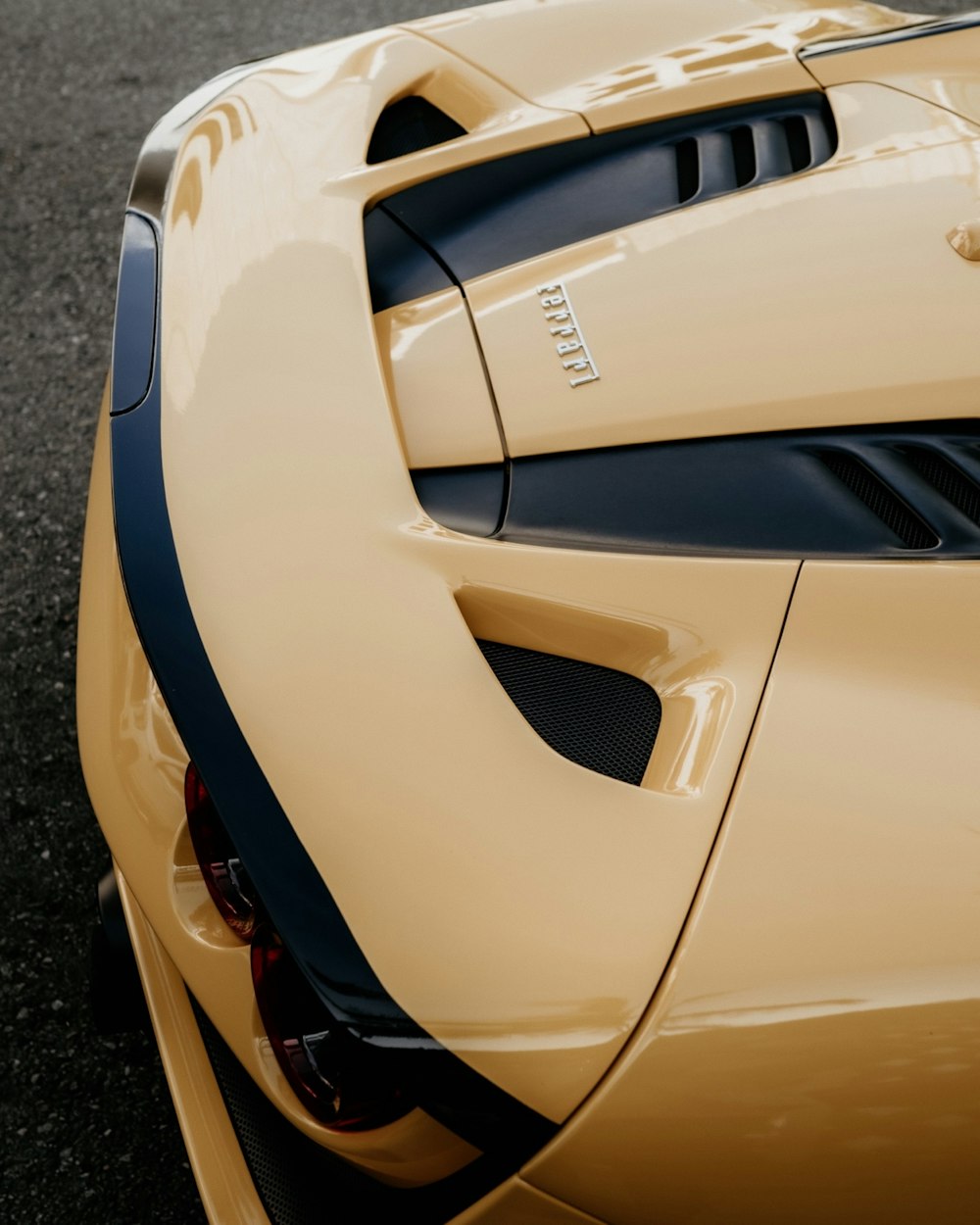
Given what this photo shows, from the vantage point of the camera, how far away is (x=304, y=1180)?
4.19 ft

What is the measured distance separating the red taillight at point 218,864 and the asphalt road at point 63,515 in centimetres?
76

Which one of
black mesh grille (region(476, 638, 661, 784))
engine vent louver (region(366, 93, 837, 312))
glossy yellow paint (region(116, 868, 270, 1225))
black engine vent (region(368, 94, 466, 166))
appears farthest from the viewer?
black engine vent (region(368, 94, 466, 166))

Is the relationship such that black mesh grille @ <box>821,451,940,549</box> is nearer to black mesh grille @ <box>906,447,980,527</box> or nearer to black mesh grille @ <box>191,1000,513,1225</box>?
black mesh grille @ <box>906,447,980,527</box>

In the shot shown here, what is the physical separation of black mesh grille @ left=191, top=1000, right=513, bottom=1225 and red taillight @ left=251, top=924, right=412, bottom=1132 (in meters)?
0.10

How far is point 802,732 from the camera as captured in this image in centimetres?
116

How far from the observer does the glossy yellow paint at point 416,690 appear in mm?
1039

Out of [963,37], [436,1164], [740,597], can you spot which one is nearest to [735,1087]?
[436,1164]

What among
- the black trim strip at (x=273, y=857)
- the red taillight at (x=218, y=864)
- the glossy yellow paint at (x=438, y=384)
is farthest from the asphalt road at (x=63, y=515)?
the glossy yellow paint at (x=438, y=384)

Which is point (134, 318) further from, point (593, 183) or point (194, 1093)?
point (194, 1093)

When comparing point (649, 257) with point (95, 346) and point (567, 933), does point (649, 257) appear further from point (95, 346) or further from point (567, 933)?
point (95, 346)

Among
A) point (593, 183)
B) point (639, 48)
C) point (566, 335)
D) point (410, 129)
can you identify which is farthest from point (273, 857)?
point (639, 48)

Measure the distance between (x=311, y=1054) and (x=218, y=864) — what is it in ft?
0.76

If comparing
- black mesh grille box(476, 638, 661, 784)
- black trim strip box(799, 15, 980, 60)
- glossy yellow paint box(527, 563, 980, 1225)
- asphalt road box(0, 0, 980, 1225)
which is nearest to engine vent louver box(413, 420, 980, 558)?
black mesh grille box(476, 638, 661, 784)

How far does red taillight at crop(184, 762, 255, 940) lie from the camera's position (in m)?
1.25
